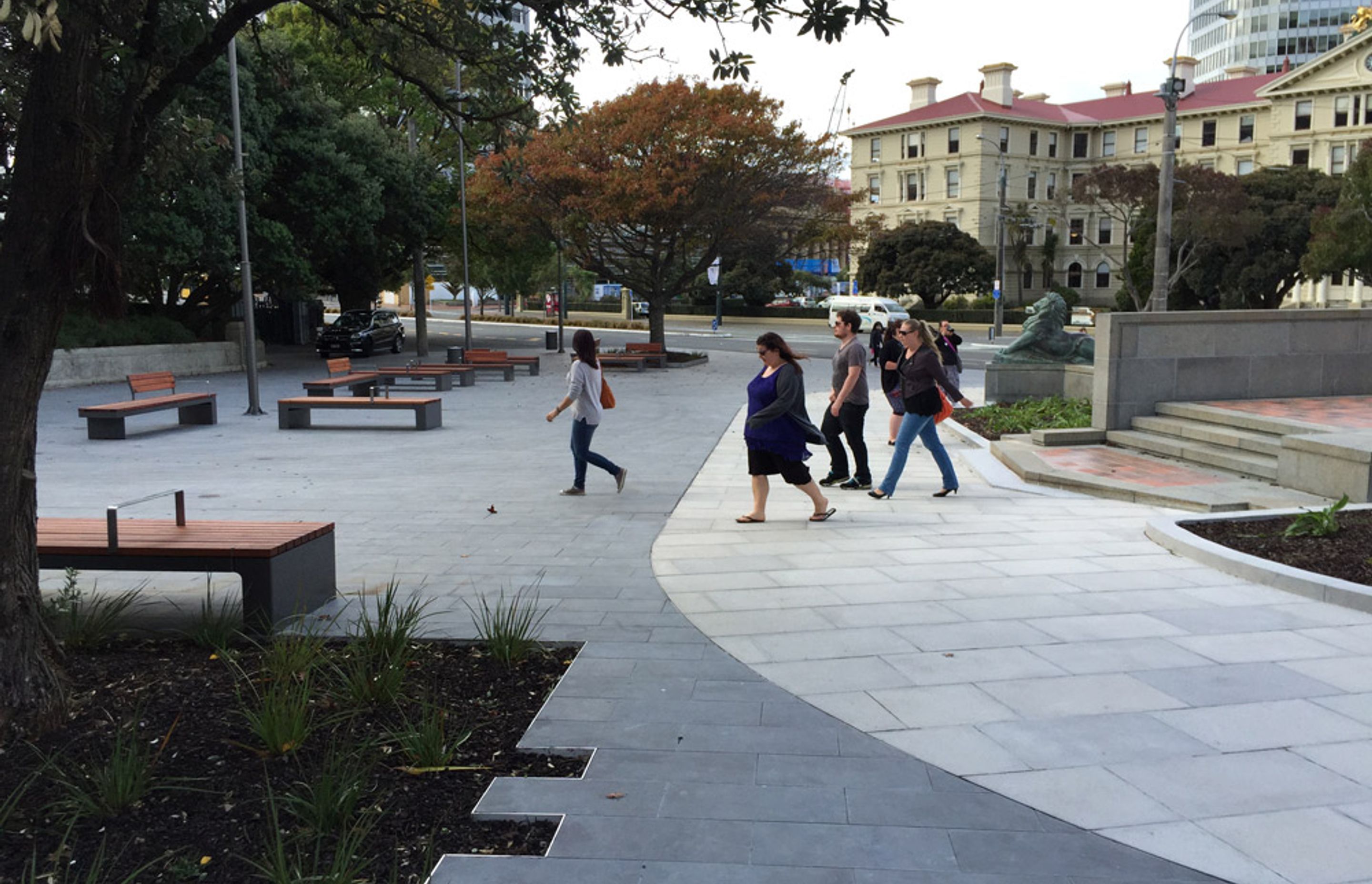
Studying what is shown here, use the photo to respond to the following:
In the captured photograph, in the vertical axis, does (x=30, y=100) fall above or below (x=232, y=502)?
above

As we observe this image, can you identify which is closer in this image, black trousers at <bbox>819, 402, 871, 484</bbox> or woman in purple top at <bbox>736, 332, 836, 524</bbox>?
woman in purple top at <bbox>736, 332, 836, 524</bbox>

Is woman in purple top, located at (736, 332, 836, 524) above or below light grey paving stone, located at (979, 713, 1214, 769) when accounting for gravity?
above

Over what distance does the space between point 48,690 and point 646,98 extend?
28.3 m

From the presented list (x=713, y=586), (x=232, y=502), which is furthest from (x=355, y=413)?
(x=713, y=586)

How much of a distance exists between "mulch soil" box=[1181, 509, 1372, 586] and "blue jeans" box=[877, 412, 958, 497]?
2.60 metres

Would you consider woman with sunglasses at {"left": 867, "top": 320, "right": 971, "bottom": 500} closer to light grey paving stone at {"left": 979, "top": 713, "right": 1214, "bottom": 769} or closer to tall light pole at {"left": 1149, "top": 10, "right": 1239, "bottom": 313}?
light grey paving stone at {"left": 979, "top": 713, "right": 1214, "bottom": 769}

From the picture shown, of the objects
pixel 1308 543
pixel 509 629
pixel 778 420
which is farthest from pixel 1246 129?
pixel 509 629

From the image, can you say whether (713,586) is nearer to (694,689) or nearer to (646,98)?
(694,689)

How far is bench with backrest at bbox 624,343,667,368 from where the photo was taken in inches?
1232

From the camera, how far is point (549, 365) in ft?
107

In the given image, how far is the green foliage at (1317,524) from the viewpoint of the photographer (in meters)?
7.53

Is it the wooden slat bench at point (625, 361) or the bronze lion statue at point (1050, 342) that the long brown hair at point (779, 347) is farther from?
the wooden slat bench at point (625, 361)

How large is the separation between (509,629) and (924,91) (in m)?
86.1

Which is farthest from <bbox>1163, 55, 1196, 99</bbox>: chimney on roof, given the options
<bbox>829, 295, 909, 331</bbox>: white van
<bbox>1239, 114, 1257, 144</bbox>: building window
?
<bbox>829, 295, 909, 331</bbox>: white van
